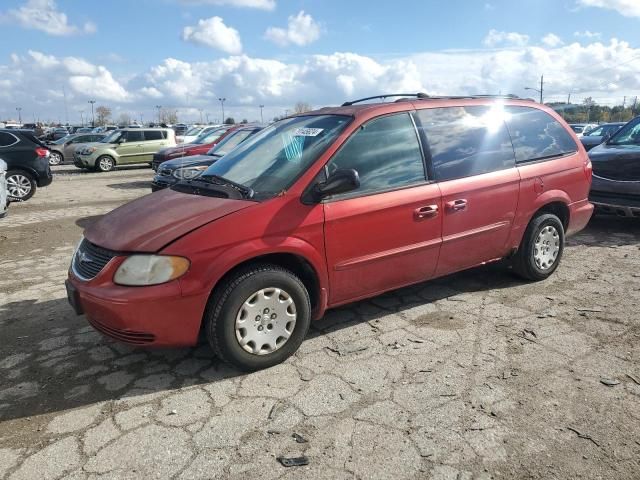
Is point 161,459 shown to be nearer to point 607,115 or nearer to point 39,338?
point 39,338

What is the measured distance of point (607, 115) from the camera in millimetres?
65438

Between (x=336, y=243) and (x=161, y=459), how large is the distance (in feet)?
5.65

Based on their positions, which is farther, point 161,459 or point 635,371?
point 635,371

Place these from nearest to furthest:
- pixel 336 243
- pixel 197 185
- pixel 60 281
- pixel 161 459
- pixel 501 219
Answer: pixel 161 459 < pixel 336 243 < pixel 197 185 < pixel 501 219 < pixel 60 281

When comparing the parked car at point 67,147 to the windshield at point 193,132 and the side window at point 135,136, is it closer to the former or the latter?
the windshield at point 193,132

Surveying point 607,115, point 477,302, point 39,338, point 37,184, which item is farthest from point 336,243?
point 607,115

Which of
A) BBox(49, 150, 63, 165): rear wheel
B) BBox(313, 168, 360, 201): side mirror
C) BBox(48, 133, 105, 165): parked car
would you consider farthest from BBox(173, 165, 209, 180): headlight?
BBox(49, 150, 63, 165): rear wheel

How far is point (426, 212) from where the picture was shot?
384 centimetres

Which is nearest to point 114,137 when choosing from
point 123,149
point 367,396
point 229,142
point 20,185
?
point 123,149

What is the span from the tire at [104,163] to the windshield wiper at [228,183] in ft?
56.5

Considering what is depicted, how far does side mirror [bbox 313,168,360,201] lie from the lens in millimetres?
3256

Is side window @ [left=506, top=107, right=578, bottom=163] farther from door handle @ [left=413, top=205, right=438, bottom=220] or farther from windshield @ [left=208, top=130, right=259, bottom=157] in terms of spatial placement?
windshield @ [left=208, top=130, right=259, bottom=157]

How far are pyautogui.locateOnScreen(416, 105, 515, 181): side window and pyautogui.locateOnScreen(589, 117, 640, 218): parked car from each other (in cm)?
335

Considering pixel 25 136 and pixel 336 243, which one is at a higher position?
pixel 25 136
